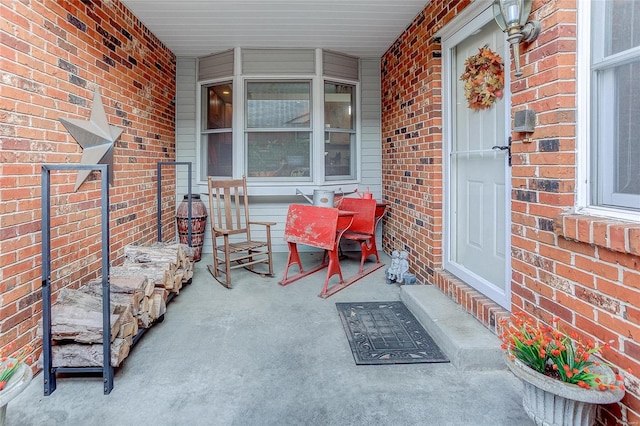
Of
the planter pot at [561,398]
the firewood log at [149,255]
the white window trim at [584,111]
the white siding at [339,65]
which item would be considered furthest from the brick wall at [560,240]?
the firewood log at [149,255]

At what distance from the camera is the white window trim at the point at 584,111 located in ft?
5.90

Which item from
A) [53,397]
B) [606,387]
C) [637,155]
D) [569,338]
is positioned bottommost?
[53,397]

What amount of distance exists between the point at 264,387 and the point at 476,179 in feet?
7.10

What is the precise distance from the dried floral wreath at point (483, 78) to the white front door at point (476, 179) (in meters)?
0.05

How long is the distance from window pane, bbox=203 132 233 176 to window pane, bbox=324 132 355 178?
4.20 ft

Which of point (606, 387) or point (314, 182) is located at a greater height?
point (314, 182)

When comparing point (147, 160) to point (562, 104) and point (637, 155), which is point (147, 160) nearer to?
point (562, 104)

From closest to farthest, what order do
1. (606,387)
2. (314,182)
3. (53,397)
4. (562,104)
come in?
(606,387)
(562,104)
(53,397)
(314,182)

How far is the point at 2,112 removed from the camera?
2.11m

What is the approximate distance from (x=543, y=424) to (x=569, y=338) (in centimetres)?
36

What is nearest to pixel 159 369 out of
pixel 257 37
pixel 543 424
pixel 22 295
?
pixel 22 295

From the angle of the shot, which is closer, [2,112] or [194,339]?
[2,112]

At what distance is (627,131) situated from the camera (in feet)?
5.42

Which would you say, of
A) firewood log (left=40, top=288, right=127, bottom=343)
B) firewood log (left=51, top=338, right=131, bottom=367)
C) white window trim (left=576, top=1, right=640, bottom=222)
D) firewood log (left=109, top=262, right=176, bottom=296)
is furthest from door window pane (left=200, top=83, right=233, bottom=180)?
white window trim (left=576, top=1, right=640, bottom=222)
